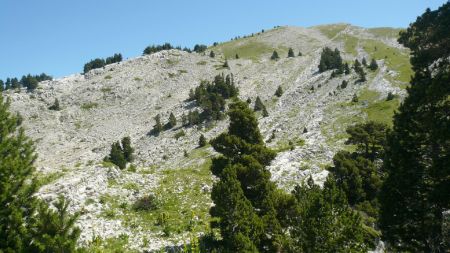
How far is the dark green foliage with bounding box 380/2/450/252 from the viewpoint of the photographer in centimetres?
2097

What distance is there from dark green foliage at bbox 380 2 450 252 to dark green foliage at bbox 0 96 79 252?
1669 cm

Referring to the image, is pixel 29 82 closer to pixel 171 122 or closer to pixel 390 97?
pixel 171 122

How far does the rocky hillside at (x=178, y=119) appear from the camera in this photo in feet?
90.8

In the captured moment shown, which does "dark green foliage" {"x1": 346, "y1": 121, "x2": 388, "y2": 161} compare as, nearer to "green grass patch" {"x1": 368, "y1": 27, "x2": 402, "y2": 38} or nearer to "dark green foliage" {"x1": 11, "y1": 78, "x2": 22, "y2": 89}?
"green grass patch" {"x1": 368, "y1": 27, "x2": 402, "y2": 38}

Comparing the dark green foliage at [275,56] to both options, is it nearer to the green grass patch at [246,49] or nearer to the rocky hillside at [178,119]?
the rocky hillside at [178,119]

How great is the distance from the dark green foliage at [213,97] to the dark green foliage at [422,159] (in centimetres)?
5312

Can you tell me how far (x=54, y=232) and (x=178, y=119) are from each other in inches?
2515

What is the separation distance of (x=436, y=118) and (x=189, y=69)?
9624cm

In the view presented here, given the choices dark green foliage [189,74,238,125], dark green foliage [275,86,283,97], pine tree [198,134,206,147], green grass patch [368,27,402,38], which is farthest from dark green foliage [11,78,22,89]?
green grass patch [368,27,402,38]

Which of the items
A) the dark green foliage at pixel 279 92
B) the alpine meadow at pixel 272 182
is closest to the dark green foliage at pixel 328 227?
the alpine meadow at pixel 272 182

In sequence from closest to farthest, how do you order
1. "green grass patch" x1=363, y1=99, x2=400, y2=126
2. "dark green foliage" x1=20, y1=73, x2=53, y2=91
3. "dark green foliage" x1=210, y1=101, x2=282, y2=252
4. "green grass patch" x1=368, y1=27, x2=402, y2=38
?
"dark green foliage" x1=210, y1=101, x2=282, y2=252 → "green grass patch" x1=363, y1=99, x2=400, y2=126 → "dark green foliage" x1=20, y1=73, x2=53, y2=91 → "green grass patch" x1=368, y1=27, x2=402, y2=38

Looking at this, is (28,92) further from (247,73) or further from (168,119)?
(247,73)

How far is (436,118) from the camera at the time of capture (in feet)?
69.3

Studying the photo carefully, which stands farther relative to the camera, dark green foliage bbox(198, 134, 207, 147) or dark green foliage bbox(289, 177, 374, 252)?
dark green foliage bbox(198, 134, 207, 147)
